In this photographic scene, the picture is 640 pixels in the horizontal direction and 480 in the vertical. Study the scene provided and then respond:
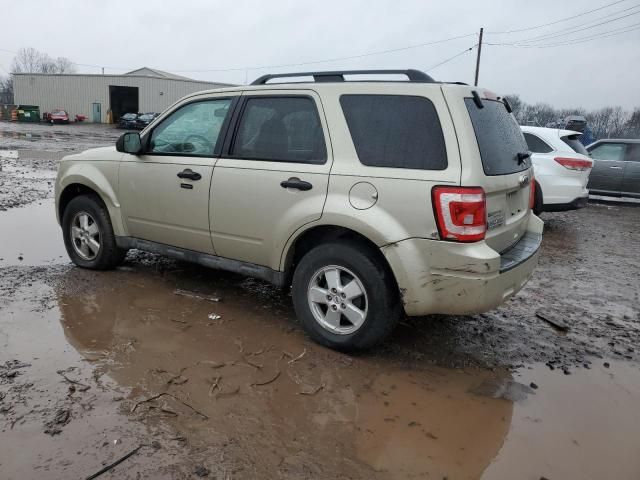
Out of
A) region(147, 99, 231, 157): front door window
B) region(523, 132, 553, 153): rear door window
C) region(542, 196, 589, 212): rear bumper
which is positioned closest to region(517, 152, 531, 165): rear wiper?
region(147, 99, 231, 157): front door window

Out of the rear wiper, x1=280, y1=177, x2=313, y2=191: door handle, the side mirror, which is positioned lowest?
x1=280, y1=177, x2=313, y2=191: door handle

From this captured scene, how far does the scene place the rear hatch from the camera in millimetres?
3170

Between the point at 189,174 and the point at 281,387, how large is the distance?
2.01 m

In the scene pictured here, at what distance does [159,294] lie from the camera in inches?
184

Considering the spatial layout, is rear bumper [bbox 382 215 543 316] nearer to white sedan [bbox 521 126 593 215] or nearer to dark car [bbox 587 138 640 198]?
white sedan [bbox 521 126 593 215]

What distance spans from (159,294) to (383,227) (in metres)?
2.46

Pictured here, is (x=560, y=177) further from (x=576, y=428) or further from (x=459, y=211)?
(x=576, y=428)

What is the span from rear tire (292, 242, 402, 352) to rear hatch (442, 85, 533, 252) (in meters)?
0.79

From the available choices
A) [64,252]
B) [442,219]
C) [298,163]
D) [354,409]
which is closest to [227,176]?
[298,163]

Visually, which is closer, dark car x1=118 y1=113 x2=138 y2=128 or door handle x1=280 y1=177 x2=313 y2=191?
door handle x1=280 y1=177 x2=313 y2=191

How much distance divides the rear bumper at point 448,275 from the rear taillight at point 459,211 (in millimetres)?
70

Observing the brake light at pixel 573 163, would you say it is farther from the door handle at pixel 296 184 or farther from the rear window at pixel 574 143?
the door handle at pixel 296 184


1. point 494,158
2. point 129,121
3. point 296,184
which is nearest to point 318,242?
point 296,184

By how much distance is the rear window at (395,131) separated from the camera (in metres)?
3.24
